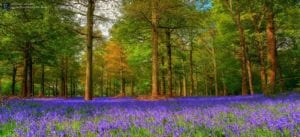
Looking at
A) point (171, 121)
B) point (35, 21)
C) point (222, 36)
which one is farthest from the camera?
point (222, 36)

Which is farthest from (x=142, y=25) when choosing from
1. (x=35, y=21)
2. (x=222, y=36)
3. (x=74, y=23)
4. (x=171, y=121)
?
(x=171, y=121)

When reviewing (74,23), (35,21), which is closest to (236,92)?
(74,23)

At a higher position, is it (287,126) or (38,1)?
(38,1)

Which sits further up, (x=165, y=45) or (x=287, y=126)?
(x=165, y=45)

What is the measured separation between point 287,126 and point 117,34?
27.0 m

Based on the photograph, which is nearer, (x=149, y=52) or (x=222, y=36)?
(x=149, y=52)

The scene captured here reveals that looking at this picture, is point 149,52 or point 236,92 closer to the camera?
point 149,52

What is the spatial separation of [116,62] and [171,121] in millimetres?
52240

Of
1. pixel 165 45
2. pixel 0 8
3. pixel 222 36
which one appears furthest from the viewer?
pixel 222 36

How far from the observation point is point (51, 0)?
20234 mm

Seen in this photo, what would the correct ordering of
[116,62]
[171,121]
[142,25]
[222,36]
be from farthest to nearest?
[116,62] → [222,36] → [142,25] → [171,121]

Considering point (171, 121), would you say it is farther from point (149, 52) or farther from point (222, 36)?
point (222, 36)

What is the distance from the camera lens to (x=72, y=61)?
59.3 m

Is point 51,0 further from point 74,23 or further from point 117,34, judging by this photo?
point 117,34
